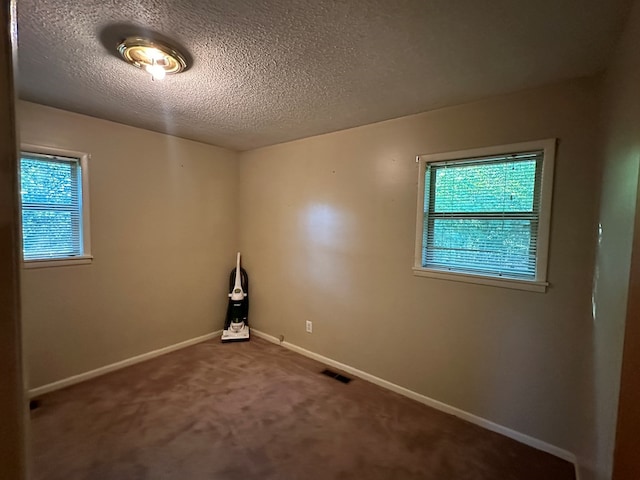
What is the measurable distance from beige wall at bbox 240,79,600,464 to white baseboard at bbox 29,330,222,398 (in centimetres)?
79

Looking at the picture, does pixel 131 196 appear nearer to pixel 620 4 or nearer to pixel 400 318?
pixel 400 318

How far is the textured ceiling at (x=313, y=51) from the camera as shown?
4.35ft

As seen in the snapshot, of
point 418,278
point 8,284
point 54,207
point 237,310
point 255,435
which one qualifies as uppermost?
point 54,207

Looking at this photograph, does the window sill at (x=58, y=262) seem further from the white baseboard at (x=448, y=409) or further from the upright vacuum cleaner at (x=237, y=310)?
the white baseboard at (x=448, y=409)

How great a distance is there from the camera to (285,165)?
349cm

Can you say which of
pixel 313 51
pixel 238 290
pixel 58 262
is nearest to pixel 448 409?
pixel 238 290

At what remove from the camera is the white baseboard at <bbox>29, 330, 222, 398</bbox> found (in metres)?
2.57

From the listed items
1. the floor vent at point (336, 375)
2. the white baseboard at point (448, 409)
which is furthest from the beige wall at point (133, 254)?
the floor vent at point (336, 375)

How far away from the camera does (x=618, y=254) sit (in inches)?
49.1

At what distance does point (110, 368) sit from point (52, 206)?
61.8 inches

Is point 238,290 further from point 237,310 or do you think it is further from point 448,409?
point 448,409

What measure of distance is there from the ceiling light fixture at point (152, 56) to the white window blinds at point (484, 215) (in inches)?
74.6

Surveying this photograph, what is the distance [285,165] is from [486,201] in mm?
2102

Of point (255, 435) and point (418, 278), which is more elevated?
point (418, 278)
